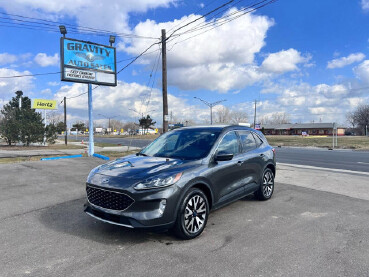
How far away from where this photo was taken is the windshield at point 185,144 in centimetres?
466

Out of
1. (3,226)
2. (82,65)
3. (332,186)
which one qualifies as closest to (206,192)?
(3,226)

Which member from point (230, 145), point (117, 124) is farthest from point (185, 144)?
point (117, 124)

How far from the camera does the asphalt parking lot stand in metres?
3.16

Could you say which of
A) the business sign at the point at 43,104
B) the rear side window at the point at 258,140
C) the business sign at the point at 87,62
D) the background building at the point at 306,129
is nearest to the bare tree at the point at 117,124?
the background building at the point at 306,129

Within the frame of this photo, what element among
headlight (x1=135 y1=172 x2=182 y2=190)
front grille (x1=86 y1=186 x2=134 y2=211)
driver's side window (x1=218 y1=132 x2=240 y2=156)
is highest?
driver's side window (x1=218 y1=132 x2=240 y2=156)

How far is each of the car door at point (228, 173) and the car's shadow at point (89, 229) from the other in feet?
3.58

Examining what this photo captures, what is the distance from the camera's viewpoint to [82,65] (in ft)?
55.8

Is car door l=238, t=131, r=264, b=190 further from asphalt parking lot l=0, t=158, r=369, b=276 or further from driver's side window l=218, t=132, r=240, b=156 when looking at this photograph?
asphalt parking lot l=0, t=158, r=369, b=276


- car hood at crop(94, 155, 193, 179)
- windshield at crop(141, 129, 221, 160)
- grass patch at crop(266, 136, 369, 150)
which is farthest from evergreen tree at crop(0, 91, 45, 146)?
grass patch at crop(266, 136, 369, 150)

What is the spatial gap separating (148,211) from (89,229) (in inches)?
52.7

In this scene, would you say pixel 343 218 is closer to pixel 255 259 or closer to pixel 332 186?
pixel 255 259

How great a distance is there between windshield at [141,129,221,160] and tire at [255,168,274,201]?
177 cm

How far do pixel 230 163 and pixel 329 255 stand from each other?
6.60ft

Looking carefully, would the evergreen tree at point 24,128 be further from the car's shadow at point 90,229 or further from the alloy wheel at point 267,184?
the alloy wheel at point 267,184
